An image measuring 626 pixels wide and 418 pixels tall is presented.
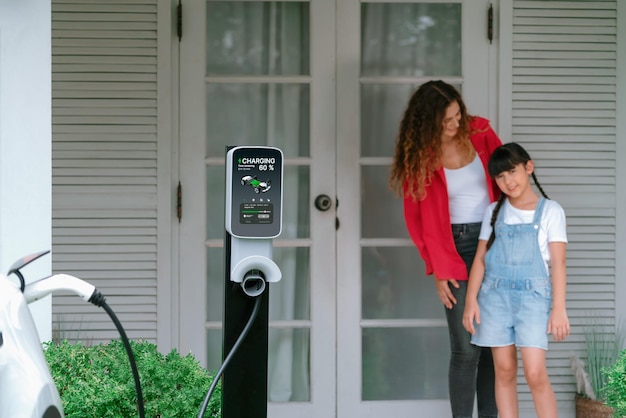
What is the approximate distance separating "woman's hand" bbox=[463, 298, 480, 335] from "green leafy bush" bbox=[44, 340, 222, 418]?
1202mm

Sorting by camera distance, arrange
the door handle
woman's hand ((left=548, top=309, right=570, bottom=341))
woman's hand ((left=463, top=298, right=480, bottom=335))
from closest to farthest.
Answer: woman's hand ((left=548, top=309, right=570, bottom=341))
woman's hand ((left=463, top=298, right=480, bottom=335))
the door handle

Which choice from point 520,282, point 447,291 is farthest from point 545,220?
point 447,291

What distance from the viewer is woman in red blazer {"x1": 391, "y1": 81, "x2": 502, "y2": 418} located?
3447 mm

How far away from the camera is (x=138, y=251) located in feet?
12.6

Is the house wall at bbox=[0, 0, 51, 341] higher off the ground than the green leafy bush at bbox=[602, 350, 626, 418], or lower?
higher

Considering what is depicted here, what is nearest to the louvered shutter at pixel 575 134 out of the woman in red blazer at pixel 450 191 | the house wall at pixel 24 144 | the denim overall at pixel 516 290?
the woman in red blazer at pixel 450 191

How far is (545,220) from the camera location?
127 inches

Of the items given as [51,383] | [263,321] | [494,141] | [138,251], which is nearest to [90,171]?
[138,251]

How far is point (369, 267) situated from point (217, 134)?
89 cm

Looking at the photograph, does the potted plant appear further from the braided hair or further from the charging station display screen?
the charging station display screen

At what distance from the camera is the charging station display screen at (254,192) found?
198cm

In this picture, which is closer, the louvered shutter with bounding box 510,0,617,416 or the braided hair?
the braided hair

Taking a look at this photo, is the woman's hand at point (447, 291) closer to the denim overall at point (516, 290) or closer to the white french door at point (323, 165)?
the denim overall at point (516, 290)

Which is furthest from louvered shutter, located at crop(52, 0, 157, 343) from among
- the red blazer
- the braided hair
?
the braided hair
